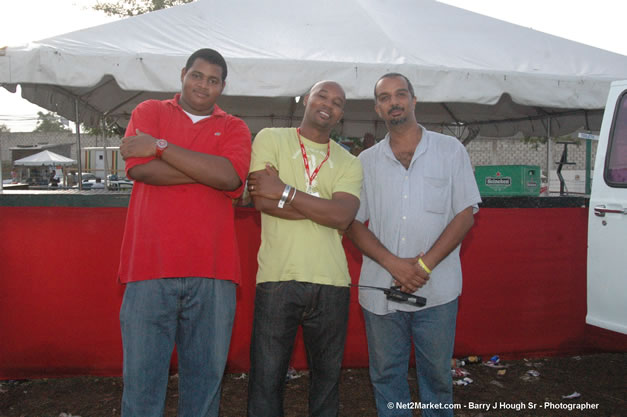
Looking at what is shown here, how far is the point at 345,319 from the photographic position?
2.73m

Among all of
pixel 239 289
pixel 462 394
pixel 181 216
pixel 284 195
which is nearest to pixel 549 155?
pixel 462 394

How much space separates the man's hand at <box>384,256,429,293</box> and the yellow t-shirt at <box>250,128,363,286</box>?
0.24m

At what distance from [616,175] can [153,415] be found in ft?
11.1

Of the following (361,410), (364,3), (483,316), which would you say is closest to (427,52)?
(364,3)

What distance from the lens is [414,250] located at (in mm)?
2793

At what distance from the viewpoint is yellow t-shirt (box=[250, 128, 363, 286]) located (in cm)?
261

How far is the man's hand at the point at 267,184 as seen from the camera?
2545 millimetres

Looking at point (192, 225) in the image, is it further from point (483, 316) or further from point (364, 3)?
point (364, 3)

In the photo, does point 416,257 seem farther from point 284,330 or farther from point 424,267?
point 284,330

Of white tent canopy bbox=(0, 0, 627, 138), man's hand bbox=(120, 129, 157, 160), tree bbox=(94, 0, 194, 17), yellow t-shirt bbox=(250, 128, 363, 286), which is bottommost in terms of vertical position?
yellow t-shirt bbox=(250, 128, 363, 286)

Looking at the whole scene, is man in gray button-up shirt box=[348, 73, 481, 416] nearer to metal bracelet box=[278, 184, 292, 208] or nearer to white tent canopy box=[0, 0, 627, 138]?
metal bracelet box=[278, 184, 292, 208]

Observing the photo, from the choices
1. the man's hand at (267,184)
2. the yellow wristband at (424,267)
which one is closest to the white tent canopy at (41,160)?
the man's hand at (267,184)

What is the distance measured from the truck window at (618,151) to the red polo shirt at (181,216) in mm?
2709

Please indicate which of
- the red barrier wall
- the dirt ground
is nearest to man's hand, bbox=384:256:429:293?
the dirt ground
